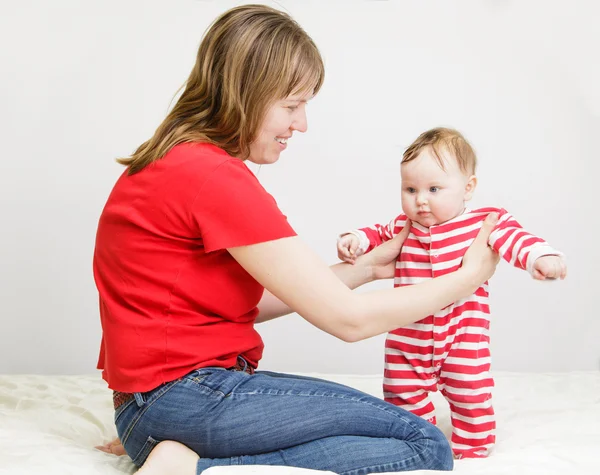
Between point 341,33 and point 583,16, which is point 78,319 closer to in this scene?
point 341,33

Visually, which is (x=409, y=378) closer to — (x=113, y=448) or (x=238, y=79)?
(x=113, y=448)

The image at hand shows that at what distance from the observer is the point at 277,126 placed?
5.51 feet

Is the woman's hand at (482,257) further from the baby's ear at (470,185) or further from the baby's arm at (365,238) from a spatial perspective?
the baby's arm at (365,238)

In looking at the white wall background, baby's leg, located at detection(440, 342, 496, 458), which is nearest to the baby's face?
baby's leg, located at detection(440, 342, 496, 458)

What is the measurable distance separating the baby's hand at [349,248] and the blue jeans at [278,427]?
0.50m

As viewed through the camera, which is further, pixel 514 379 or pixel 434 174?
pixel 514 379

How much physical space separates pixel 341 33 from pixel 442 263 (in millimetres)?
1447

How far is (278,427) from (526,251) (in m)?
0.66

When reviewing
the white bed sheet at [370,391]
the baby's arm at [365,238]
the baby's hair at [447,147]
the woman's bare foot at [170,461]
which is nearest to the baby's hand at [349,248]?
the baby's arm at [365,238]

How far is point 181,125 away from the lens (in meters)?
1.65

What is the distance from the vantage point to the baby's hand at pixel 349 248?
6.64 ft

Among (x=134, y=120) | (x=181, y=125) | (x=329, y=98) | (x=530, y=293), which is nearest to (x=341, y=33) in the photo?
(x=329, y=98)

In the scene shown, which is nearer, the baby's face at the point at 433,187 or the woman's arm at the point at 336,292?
the woman's arm at the point at 336,292

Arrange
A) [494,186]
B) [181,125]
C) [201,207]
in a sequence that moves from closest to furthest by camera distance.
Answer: [201,207] → [181,125] → [494,186]
